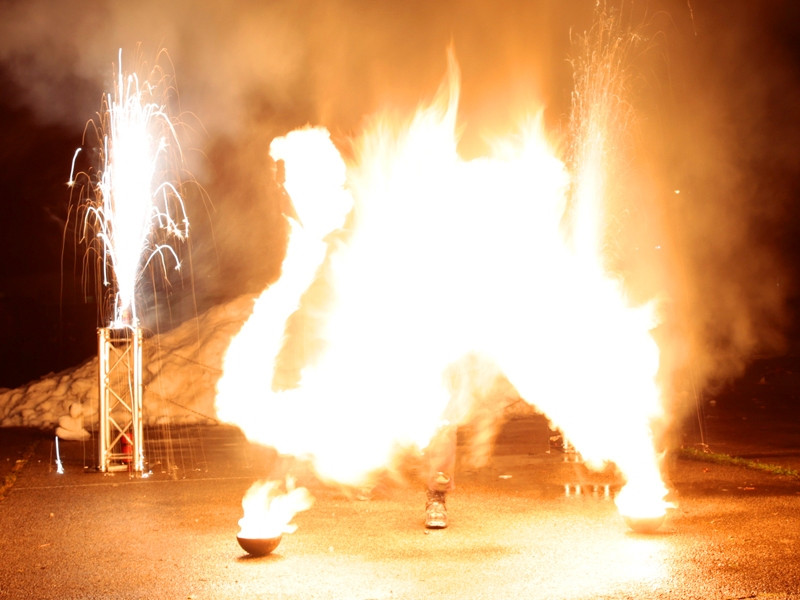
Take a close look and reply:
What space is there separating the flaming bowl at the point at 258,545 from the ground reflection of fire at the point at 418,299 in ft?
10.5

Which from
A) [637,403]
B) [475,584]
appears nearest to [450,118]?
[637,403]

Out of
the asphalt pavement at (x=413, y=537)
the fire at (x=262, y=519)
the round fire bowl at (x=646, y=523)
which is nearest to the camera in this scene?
the asphalt pavement at (x=413, y=537)

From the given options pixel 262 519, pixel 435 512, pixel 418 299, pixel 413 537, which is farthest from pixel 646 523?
pixel 418 299

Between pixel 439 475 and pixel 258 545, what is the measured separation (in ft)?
6.88

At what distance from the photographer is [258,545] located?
693cm

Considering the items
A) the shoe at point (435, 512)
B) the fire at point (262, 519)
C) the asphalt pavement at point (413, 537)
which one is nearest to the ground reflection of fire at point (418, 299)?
the asphalt pavement at point (413, 537)

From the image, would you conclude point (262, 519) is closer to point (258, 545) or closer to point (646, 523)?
point (258, 545)

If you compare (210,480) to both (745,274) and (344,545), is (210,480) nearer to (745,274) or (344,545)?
(344,545)

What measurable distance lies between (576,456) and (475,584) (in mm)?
7238

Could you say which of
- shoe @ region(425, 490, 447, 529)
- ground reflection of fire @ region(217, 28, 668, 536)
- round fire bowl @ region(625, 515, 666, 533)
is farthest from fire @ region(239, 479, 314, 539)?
round fire bowl @ region(625, 515, 666, 533)

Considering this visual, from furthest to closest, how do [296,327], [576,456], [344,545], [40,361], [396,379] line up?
1. [40,361]
2. [296,327]
3. [576,456]
4. [396,379]
5. [344,545]

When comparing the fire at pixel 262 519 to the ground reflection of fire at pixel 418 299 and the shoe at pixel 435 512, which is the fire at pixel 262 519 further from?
the ground reflection of fire at pixel 418 299

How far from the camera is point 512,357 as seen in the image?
1059cm

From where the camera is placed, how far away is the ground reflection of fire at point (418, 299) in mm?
10117
